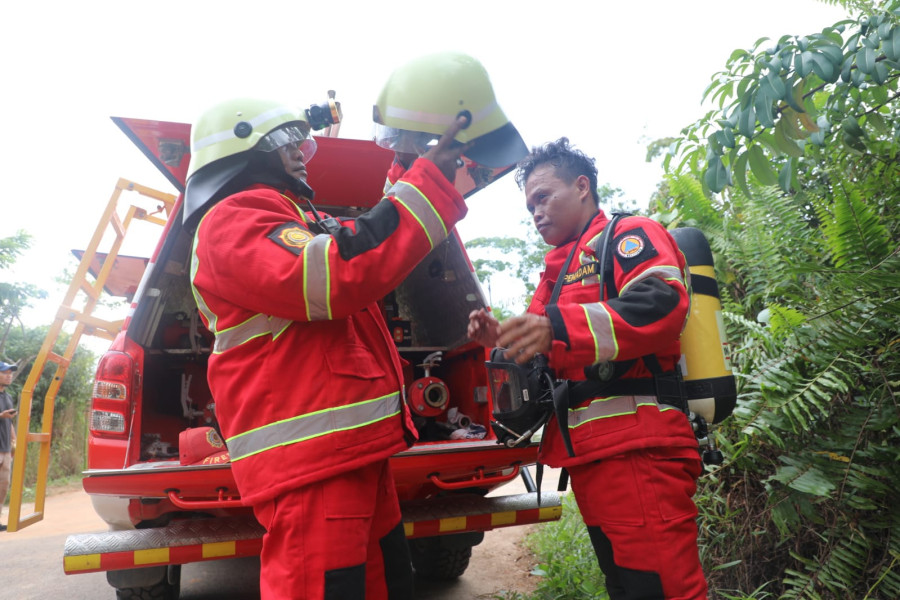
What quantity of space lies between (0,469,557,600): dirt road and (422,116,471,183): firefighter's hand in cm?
270

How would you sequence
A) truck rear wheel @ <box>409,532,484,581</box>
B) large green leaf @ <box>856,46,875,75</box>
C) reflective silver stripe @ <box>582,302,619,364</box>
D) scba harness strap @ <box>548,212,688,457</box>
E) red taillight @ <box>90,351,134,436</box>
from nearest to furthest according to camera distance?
large green leaf @ <box>856,46,875,75</box>
reflective silver stripe @ <box>582,302,619,364</box>
scba harness strap @ <box>548,212,688,457</box>
red taillight @ <box>90,351,134,436</box>
truck rear wheel @ <box>409,532,484,581</box>

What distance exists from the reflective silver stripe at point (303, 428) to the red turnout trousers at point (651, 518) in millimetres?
729

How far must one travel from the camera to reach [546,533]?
4566 mm

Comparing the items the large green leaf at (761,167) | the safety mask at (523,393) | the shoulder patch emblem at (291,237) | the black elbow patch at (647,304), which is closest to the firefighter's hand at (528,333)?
the black elbow patch at (647,304)

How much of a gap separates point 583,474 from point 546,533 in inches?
111

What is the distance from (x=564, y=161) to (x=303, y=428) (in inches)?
52.2

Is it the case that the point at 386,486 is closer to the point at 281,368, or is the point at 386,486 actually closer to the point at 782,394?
the point at 281,368

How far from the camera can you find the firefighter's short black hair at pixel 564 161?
230 centimetres

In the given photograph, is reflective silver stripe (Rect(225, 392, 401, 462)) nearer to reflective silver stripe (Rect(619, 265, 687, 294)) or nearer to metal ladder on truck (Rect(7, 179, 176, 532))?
reflective silver stripe (Rect(619, 265, 687, 294))

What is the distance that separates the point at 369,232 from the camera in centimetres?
159

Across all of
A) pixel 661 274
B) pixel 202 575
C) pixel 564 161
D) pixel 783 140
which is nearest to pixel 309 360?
pixel 661 274

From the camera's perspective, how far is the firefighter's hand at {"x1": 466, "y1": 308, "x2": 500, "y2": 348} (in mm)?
1721

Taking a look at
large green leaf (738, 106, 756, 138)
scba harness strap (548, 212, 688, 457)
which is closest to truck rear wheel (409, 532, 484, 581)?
scba harness strap (548, 212, 688, 457)

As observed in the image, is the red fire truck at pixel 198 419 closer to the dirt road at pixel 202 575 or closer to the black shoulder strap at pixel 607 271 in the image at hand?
the dirt road at pixel 202 575
